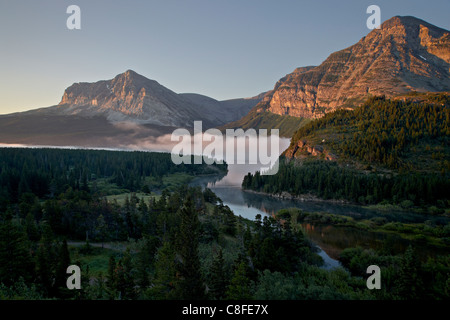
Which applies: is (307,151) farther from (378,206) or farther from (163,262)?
(163,262)

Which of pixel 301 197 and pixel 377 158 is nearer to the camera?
pixel 301 197

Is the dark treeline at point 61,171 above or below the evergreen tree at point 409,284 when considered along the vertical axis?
above

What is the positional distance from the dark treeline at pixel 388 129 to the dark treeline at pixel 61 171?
105m

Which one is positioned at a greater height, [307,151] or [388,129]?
[388,129]

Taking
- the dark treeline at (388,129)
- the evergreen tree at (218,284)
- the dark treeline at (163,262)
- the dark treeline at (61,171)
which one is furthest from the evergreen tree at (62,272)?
the dark treeline at (388,129)

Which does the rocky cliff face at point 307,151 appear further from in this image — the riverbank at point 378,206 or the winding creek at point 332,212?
the winding creek at point 332,212

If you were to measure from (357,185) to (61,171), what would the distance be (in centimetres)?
13147

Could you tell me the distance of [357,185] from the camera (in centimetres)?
10388

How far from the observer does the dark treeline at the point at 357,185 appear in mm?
91562

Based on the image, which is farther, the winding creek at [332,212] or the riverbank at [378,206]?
the riverbank at [378,206]

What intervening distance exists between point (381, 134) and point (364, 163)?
28780mm

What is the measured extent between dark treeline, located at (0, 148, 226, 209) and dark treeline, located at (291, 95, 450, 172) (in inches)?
4146

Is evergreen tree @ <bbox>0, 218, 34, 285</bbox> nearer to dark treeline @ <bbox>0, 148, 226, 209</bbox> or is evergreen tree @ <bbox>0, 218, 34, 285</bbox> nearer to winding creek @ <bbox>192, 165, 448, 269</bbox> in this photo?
winding creek @ <bbox>192, 165, 448, 269</bbox>

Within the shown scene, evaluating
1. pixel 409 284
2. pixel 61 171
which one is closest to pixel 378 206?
pixel 409 284
